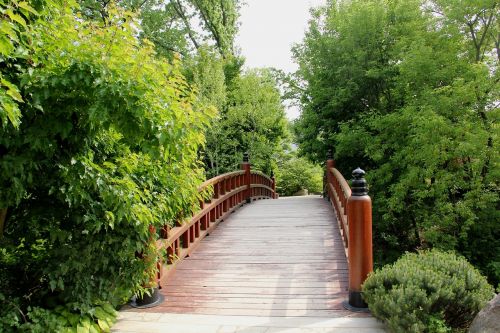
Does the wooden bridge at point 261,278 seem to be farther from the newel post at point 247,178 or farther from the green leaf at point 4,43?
the newel post at point 247,178

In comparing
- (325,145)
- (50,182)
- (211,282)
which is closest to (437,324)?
(211,282)

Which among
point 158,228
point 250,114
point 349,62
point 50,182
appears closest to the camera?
point 50,182

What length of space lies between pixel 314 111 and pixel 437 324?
31.3 feet

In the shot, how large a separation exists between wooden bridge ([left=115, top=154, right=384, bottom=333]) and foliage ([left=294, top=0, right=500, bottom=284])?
252cm

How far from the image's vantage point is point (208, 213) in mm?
6855

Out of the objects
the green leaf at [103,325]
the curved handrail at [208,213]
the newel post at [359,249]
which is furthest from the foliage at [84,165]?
the newel post at [359,249]

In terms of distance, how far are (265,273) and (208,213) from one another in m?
2.25

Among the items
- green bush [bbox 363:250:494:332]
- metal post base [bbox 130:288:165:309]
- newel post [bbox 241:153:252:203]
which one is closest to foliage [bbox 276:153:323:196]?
newel post [bbox 241:153:252:203]

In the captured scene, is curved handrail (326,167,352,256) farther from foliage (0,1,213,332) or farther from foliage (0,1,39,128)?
foliage (0,1,39,128)

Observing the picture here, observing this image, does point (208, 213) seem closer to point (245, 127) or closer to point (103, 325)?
point (103, 325)

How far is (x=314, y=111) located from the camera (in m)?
12.1

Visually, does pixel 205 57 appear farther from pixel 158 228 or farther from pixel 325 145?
pixel 158 228

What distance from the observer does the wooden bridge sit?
11.6 feet

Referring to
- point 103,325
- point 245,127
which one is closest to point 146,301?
point 103,325
